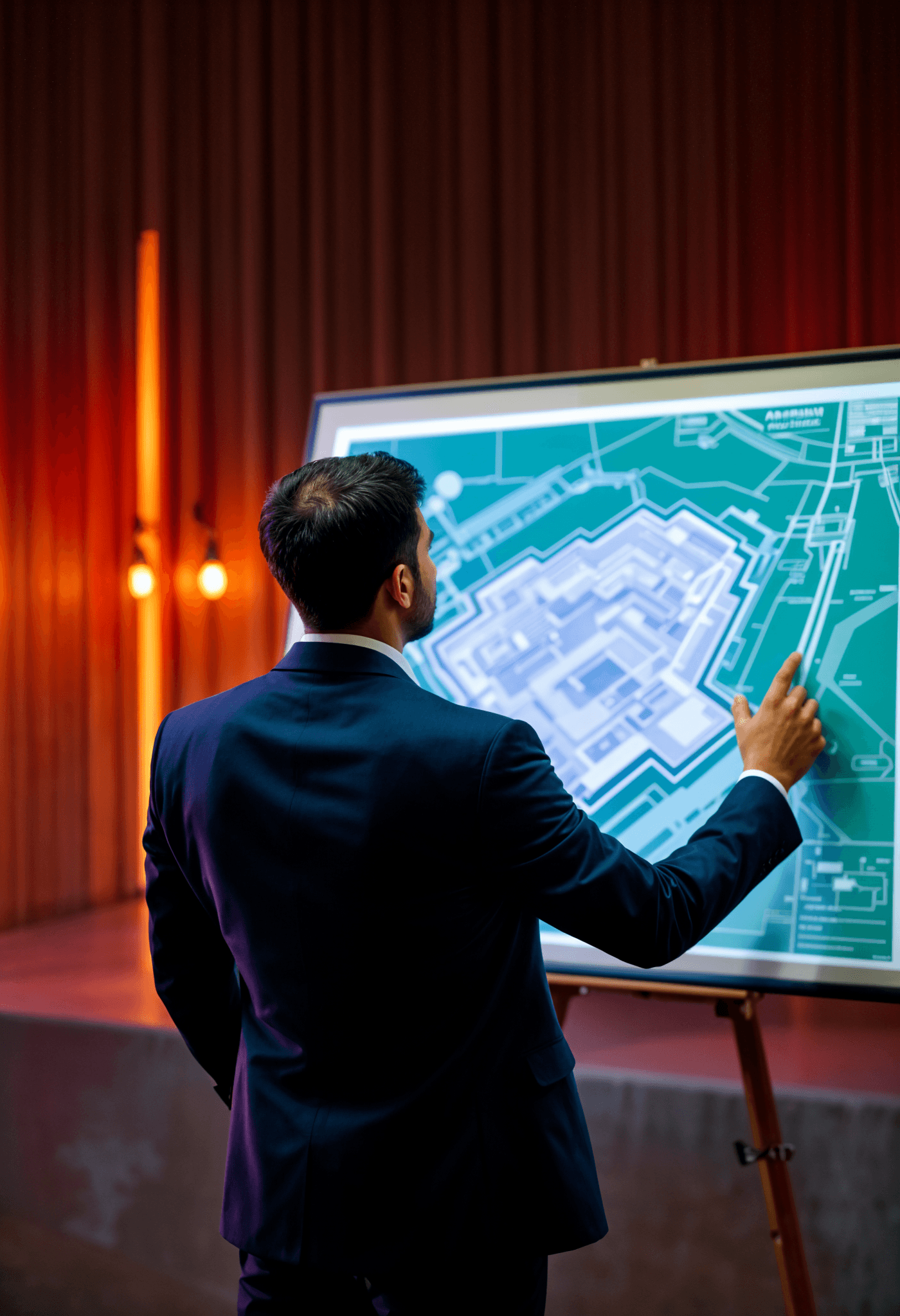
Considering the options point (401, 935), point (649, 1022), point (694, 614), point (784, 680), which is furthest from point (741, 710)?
point (649, 1022)

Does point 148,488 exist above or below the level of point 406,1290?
above

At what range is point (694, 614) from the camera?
1408mm

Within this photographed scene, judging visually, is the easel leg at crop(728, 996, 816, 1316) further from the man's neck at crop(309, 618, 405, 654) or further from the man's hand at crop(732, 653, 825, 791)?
the man's neck at crop(309, 618, 405, 654)

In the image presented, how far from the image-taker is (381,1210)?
3.13 ft

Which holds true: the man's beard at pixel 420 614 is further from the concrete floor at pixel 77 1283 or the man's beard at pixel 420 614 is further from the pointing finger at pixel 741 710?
the concrete floor at pixel 77 1283

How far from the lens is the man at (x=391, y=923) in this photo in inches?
35.6

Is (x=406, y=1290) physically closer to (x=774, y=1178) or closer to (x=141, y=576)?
(x=774, y=1178)

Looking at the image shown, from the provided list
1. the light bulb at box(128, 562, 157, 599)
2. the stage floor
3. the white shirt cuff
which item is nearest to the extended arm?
the white shirt cuff

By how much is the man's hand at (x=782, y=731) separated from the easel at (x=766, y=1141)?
0.39 metres

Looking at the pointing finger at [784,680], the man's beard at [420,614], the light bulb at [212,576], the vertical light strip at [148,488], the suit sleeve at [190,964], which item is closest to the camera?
the man's beard at [420,614]

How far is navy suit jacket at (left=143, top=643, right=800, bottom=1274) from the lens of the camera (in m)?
0.90

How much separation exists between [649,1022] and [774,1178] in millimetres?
1251

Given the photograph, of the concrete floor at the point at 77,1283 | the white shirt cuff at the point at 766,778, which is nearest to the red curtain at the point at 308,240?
the concrete floor at the point at 77,1283

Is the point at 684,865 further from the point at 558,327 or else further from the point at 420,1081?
the point at 558,327
